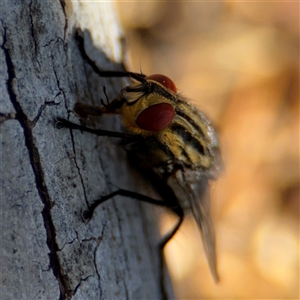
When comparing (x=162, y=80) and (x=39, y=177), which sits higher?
(x=162, y=80)

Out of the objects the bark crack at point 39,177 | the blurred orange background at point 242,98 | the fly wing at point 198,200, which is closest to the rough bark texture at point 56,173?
the bark crack at point 39,177

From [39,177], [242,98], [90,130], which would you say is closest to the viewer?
[39,177]

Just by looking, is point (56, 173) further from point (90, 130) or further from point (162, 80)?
point (162, 80)

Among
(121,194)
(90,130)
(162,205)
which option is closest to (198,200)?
(162,205)

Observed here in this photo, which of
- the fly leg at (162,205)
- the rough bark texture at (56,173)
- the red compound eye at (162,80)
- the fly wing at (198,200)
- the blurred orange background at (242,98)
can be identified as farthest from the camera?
the blurred orange background at (242,98)

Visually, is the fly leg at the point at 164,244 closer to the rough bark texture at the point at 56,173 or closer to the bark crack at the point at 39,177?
the rough bark texture at the point at 56,173

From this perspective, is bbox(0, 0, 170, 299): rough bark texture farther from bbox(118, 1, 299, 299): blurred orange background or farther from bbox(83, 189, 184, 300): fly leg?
bbox(118, 1, 299, 299): blurred orange background
